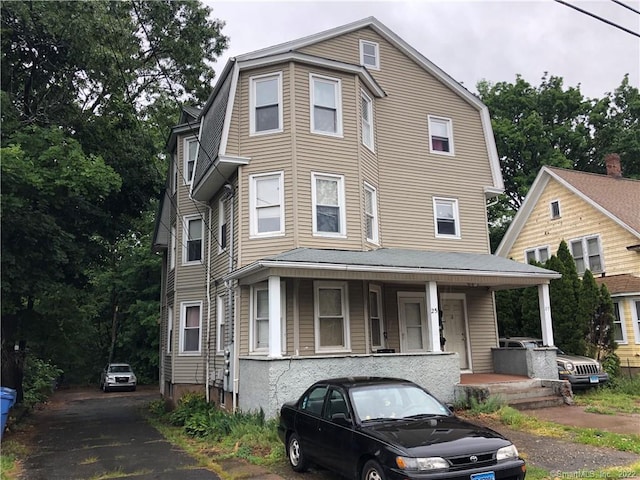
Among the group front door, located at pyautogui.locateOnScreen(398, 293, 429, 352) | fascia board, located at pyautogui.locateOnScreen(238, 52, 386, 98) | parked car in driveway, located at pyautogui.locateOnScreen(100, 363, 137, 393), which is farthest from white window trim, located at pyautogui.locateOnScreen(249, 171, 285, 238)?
parked car in driveway, located at pyautogui.locateOnScreen(100, 363, 137, 393)

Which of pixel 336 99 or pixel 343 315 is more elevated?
pixel 336 99

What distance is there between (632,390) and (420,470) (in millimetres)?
12584

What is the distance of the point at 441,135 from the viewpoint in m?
16.7

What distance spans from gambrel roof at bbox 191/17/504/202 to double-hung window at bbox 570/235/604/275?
22.2 feet

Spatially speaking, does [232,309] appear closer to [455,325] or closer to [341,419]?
[455,325]

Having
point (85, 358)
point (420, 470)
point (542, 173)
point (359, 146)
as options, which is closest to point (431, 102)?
point (359, 146)

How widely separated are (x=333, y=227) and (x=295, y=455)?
655 cm

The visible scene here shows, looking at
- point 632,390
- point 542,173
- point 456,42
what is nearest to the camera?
point 456,42

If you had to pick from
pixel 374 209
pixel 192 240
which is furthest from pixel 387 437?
pixel 192 240

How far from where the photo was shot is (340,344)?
12.9 metres

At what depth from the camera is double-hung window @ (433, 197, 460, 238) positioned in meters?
15.9

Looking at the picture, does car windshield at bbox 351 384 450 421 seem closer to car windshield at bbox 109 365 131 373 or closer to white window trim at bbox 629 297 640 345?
white window trim at bbox 629 297 640 345

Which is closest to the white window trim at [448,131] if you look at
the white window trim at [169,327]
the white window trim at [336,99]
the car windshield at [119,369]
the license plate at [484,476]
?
the white window trim at [336,99]

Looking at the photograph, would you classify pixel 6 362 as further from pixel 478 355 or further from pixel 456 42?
pixel 456 42
